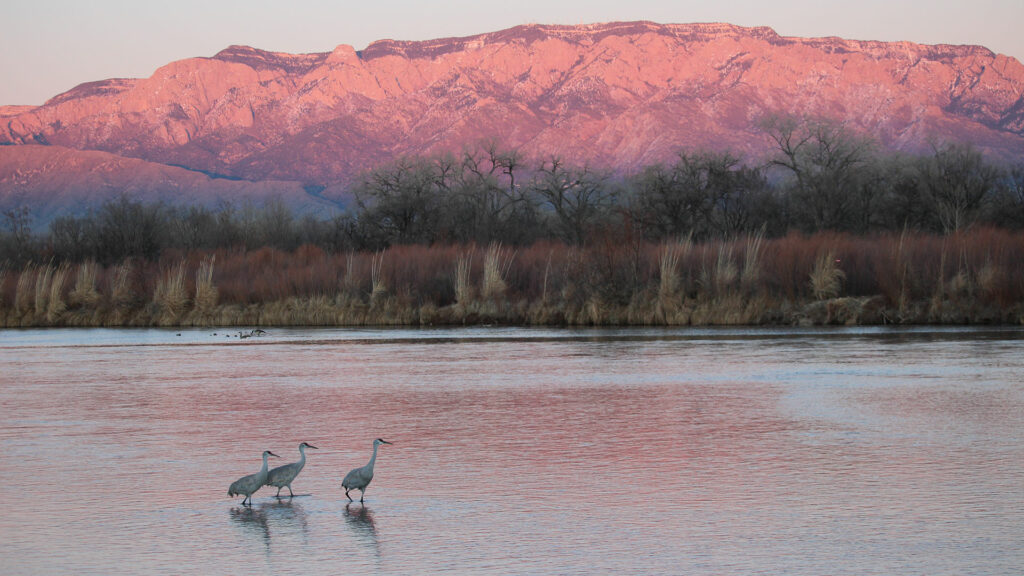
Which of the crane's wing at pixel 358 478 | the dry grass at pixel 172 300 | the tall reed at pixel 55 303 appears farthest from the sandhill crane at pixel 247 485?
the tall reed at pixel 55 303

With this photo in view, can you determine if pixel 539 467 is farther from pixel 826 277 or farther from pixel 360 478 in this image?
pixel 826 277

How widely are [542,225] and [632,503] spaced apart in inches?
2099

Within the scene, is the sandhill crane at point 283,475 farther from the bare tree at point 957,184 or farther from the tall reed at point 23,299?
the bare tree at point 957,184

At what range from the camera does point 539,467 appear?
11250mm

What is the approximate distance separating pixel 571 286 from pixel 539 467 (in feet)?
83.3

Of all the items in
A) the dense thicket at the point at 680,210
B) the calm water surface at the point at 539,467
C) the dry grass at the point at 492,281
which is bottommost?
the calm water surface at the point at 539,467

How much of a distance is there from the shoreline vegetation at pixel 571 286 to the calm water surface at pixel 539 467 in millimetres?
10307

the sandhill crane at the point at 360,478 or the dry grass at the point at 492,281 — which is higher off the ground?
the dry grass at the point at 492,281

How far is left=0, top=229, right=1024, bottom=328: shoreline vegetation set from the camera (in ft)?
106

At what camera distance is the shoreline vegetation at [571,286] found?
32.4 m

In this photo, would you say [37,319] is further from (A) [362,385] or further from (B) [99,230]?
(A) [362,385]

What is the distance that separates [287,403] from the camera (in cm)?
1695

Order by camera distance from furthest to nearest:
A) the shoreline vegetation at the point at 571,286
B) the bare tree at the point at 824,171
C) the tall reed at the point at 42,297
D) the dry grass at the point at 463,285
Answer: the bare tree at the point at 824,171 → the tall reed at the point at 42,297 → the dry grass at the point at 463,285 → the shoreline vegetation at the point at 571,286

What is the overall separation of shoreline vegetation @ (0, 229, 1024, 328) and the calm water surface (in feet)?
33.8
